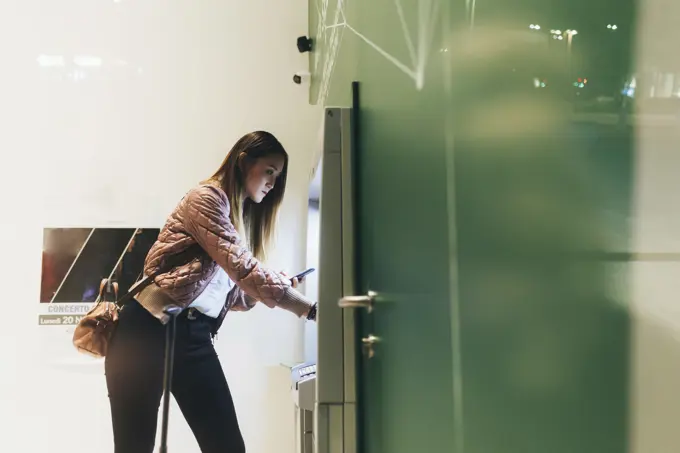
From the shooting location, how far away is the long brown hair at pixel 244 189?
2457 millimetres

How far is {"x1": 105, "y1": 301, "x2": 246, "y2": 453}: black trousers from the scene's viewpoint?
7.44 feet

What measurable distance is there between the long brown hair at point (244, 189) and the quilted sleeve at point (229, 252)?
0.50ft

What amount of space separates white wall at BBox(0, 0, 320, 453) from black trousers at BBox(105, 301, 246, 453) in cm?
48

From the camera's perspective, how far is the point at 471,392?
0.58 metres

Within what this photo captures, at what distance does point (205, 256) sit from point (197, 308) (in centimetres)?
25

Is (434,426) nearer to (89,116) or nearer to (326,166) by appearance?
(326,166)

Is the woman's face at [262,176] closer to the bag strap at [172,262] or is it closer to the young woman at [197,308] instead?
the young woman at [197,308]

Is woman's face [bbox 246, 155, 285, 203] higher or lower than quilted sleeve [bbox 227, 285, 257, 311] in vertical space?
higher

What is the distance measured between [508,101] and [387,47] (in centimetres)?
65

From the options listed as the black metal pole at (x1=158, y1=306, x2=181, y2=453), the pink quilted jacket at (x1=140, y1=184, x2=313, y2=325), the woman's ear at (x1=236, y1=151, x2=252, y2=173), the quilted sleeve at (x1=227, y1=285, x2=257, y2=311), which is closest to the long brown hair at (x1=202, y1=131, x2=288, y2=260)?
the woman's ear at (x1=236, y1=151, x2=252, y2=173)

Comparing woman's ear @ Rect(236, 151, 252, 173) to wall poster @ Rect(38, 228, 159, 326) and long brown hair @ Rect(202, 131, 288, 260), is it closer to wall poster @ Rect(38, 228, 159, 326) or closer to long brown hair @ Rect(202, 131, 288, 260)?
long brown hair @ Rect(202, 131, 288, 260)

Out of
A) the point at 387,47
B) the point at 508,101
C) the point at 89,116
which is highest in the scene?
the point at 89,116

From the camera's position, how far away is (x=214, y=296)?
2400mm

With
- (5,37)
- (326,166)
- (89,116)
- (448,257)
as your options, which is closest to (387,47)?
(326,166)
